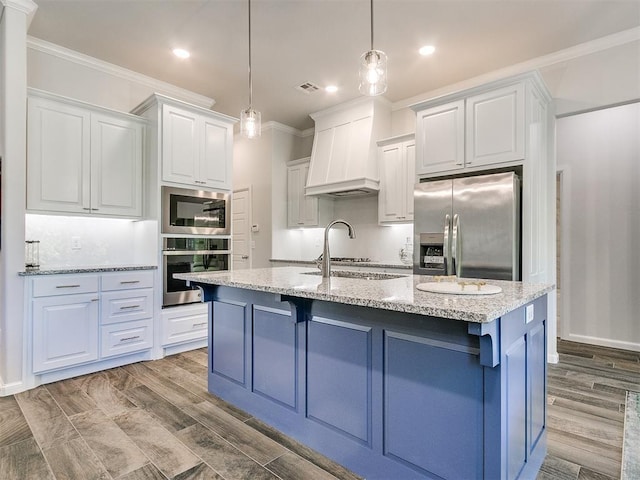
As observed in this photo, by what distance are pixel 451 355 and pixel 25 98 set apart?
3.55 metres

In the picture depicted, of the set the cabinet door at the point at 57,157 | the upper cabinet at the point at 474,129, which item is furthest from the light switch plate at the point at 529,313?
the cabinet door at the point at 57,157

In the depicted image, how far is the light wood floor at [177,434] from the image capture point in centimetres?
185

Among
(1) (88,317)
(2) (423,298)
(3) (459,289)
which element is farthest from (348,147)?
(2) (423,298)

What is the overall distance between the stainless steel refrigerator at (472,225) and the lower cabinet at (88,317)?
8.84 feet

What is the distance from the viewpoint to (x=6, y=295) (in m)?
2.83

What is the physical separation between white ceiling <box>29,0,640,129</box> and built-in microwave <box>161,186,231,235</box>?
134 centimetres

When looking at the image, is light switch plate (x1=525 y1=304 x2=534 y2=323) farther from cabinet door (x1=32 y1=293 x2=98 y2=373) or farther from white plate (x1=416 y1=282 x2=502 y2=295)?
cabinet door (x1=32 y1=293 x2=98 y2=373)

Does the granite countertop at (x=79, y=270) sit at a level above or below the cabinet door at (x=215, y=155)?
below

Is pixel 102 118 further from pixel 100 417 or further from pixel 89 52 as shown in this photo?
pixel 100 417

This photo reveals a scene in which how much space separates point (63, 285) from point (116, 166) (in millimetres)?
1251

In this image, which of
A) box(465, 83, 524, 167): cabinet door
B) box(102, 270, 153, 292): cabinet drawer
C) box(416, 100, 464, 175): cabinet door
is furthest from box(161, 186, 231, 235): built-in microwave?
box(465, 83, 524, 167): cabinet door

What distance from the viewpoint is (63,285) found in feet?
10.1

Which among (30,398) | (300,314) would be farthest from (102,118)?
(300,314)

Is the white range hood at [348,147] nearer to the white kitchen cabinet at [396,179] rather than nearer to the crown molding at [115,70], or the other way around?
the white kitchen cabinet at [396,179]
